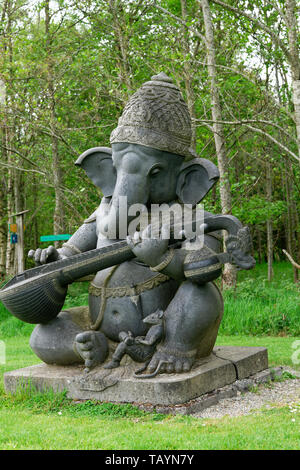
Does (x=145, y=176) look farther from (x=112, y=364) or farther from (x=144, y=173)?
(x=112, y=364)

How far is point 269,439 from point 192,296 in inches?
42.6

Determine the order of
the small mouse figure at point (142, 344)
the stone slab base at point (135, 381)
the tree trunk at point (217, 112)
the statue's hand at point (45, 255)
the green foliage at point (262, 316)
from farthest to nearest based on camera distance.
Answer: the tree trunk at point (217, 112) → the green foliage at point (262, 316) → the statue's hand at point (45, 255) → the small mouse figure at point (142, 344) → the stone slab base at point (135, 381)

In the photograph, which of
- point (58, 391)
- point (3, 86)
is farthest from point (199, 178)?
point (3, 86)

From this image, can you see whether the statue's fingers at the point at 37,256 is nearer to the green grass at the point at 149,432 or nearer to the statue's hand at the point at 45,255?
the statue's hand at the point at 45,255

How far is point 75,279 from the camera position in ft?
12.5

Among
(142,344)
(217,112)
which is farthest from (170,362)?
(217,112)

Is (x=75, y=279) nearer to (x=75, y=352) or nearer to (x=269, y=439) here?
(x=75, y=352)

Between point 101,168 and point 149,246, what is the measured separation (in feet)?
3.47

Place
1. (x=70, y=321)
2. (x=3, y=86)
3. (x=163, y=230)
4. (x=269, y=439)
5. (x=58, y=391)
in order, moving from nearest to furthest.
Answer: (x=269, y=439), (x=163, y=230), (x=58, y=391), (x=70, y=321), (x=3, y=86)

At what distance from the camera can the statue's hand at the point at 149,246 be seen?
3.43 meters

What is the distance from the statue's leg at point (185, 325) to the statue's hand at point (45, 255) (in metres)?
0.90

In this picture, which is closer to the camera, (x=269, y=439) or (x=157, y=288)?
(x=269, y=439)

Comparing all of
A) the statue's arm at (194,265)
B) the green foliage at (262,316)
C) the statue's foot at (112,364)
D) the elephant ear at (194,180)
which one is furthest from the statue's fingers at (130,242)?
the green foliage at (262,316)
